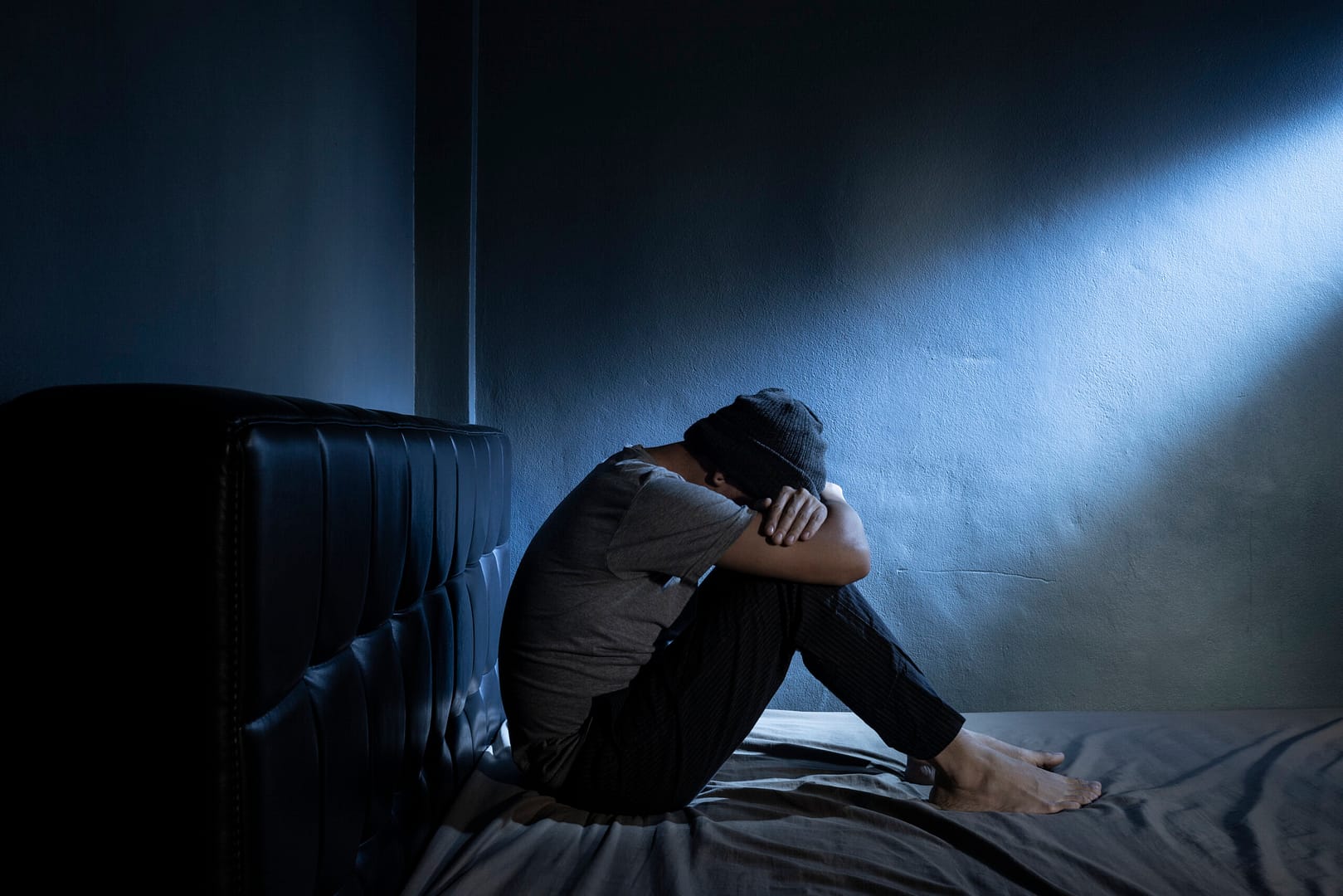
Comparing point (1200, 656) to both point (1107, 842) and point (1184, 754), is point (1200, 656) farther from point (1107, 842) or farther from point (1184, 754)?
point (1107, 842)

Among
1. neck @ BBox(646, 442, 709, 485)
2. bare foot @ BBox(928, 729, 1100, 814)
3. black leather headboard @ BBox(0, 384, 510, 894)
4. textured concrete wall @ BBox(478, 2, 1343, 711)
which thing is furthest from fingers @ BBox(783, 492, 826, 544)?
textured concrete wall @ BBox(478, 2, 1343, 711)

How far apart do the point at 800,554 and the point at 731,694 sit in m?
0.23

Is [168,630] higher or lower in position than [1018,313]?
lower

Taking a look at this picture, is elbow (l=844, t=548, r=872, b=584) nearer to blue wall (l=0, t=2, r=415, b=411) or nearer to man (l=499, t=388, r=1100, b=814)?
man (l=499, t=388, r=1100, b=814)

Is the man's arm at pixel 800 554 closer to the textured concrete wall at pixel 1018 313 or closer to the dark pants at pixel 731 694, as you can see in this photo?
the dark pants at pixel 731 694

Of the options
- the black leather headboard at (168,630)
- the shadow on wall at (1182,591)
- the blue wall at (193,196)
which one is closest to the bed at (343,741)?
the black leather headboard at (168,630)

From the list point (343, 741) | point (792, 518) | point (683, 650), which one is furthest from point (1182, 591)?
point (343, 741)

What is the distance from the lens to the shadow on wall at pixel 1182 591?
227cm

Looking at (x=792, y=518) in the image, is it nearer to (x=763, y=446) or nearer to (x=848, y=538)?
(x=848, y=538)

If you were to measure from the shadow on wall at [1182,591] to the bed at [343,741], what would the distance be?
2.17 ft

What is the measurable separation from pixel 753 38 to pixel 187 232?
167 centimetres

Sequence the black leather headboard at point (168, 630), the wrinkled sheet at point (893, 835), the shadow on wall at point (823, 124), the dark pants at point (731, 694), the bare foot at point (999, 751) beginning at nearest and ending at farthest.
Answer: the black leather headboard at point (168, 630)
the wrinkled sheet at point (893, 835)
the dark pants at point (731, 694)
the bare foot at point (999, 751)
the shadow on wall at point (823, 124)

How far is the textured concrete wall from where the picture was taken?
7.44 ft

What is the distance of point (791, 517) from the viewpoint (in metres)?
1.31
